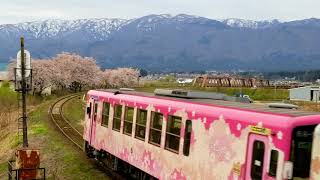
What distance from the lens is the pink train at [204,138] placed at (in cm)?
878

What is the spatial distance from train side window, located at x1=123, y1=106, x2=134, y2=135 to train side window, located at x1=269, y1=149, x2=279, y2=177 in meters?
7.40

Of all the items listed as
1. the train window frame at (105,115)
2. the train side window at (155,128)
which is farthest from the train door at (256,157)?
the train window frame at (105,115)

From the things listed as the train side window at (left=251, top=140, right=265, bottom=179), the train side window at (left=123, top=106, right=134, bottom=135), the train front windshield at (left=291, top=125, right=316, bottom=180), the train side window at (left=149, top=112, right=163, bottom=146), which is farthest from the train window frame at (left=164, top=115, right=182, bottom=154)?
the train front windshield at (left=291, top=125, right=316, bottom=180)

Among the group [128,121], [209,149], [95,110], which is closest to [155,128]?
[128,121]

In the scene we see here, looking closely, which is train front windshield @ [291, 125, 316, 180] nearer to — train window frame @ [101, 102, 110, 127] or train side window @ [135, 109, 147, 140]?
train side window @ [135, 109, 147, 140]

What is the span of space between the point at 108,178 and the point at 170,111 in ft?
19.8

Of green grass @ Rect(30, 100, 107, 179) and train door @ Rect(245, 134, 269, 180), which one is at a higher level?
train door @ Rect(245, 134, 269, 180)

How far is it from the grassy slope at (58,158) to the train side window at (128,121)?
297 cm

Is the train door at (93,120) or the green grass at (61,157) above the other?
the train door at (93,120)

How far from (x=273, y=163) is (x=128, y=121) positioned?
7.76 m

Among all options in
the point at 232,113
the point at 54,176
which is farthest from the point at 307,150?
the point at 54,176

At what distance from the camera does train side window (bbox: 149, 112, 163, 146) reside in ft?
44.4

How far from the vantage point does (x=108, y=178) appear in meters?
17.9

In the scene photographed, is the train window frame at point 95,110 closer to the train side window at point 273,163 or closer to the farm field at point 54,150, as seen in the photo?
the farm field at point 54,150
